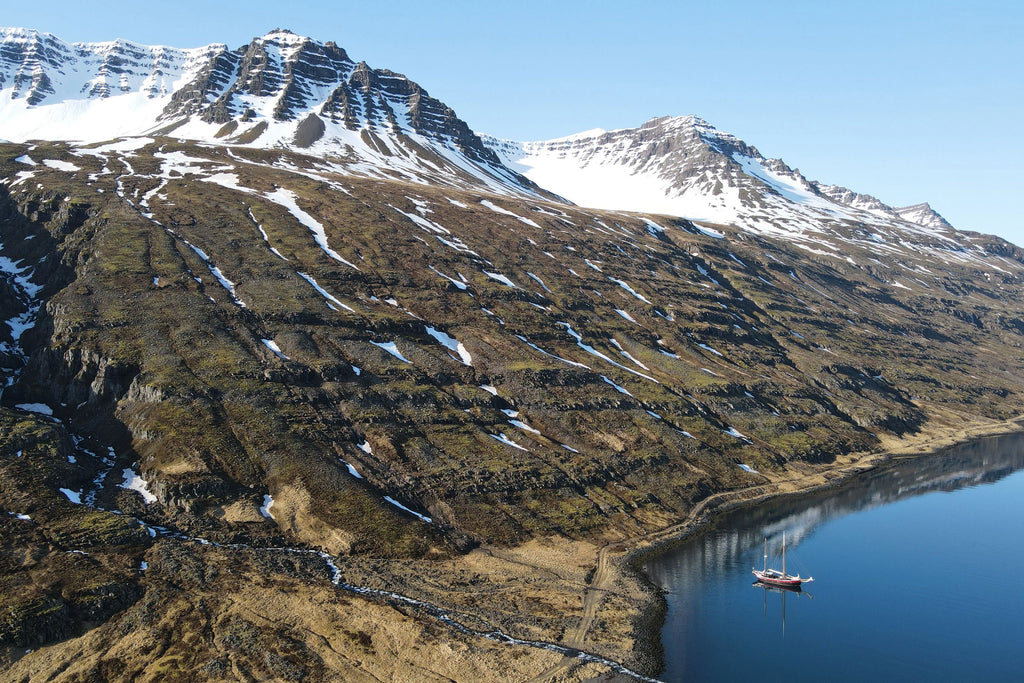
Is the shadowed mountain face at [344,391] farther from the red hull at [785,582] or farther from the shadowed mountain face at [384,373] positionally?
the red hull at [785,582]

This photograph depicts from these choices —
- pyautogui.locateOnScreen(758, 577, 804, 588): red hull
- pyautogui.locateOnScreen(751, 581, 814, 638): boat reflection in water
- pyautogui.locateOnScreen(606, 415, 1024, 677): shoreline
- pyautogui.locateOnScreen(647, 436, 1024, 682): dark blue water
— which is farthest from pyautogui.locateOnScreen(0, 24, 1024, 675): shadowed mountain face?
pyautogui.locateOnScreen(758, 577, 804, 588): red hull

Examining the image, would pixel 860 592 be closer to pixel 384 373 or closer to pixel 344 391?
pixel 384 373

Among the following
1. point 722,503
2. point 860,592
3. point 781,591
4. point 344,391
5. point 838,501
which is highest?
point 344,391

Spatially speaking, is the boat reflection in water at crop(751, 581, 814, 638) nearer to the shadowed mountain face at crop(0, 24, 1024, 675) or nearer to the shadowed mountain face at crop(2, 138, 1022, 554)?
the shadowed mountain face at crop(0, 24, 1024, 675)

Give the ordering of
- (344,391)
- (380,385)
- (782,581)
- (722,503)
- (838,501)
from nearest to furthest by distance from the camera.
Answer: (782,581)
(344,391)
(722,503)
(380,385)
(838,501)

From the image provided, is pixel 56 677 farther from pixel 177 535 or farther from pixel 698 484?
pixel 698 484

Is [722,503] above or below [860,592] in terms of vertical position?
above

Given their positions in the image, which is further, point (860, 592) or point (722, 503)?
point (722, 503)

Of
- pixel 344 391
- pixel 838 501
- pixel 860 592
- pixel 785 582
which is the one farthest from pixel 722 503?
pixel 344 391
